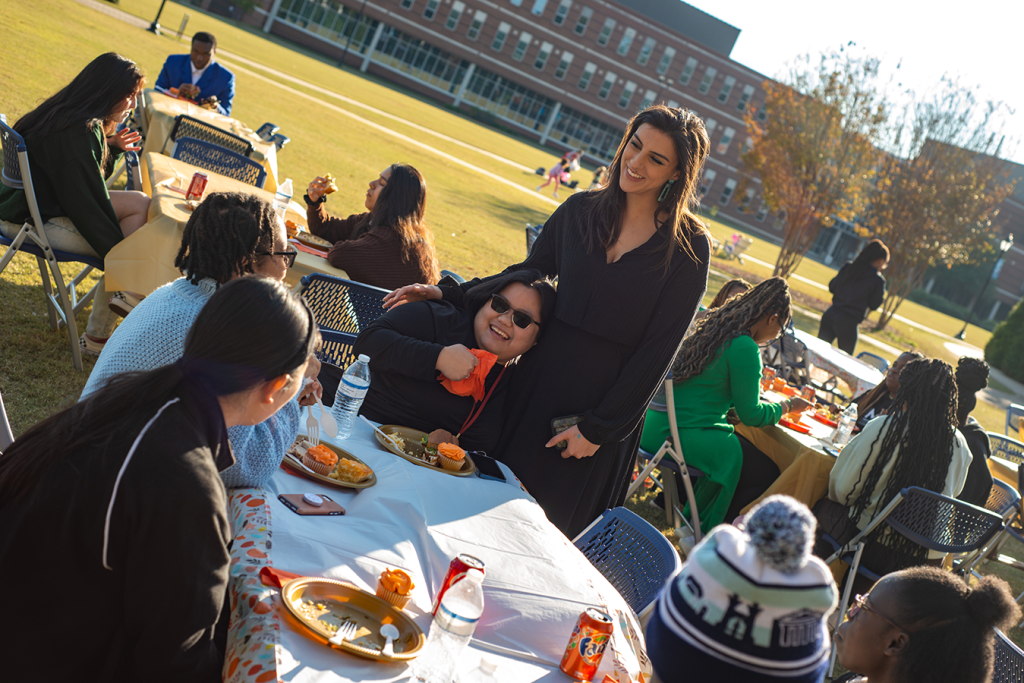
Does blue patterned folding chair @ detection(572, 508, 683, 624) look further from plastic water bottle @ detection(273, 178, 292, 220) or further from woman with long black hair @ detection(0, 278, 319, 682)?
plastic water bottle @ detection(273, 178, 292, 220)

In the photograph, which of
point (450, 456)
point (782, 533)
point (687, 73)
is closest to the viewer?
point (782, 533)

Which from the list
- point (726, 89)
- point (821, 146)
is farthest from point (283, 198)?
point (726, 89)

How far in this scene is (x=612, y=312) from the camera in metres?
3.24

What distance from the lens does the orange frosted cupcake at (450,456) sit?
107 inches

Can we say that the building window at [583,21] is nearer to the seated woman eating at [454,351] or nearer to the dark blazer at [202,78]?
the dark blazer at [202,78]

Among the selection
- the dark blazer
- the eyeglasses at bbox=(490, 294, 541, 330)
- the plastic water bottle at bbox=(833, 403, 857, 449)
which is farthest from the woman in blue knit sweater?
the dark blazer

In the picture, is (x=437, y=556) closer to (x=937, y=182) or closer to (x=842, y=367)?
(x=842, y=367)

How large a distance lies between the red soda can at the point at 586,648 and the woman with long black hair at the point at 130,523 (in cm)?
85

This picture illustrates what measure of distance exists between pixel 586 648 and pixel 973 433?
5043 mm

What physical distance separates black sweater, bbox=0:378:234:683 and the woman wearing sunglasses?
1929 millimetres

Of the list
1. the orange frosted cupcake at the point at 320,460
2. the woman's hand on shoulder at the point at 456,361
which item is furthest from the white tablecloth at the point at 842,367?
the orange frosted cupcake at the point at 320,460

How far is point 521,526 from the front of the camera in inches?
94.8

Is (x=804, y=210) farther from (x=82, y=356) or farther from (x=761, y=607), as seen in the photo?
(x=761, y=607)

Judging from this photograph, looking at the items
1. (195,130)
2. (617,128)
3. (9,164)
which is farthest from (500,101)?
(9,164)
